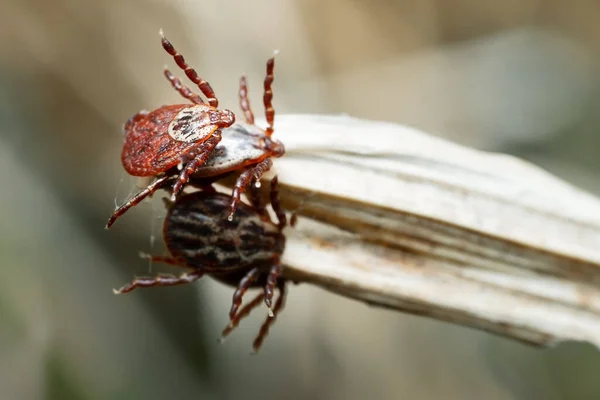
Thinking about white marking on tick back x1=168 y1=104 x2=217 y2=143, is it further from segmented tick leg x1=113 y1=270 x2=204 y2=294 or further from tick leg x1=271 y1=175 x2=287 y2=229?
segmented tick leg x1=113 y1=270 x2=204 y2=294

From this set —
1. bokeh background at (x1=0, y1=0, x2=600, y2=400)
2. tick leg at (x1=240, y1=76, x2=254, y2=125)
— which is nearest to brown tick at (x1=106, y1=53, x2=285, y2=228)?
tick leg at (x1=240, y1=76, x2=254, y2=125)

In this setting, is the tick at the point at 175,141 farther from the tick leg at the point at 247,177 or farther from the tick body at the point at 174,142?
the tick leg at the point at 247,177

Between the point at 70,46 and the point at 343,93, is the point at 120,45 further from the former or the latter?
the point at 343,93

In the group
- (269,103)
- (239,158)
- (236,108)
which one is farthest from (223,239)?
(236,108)

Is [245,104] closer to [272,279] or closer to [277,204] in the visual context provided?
[277,204]

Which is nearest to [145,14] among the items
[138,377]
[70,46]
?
[70,46]
